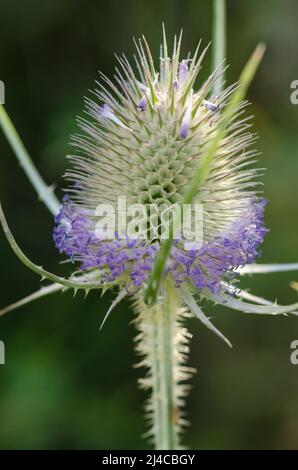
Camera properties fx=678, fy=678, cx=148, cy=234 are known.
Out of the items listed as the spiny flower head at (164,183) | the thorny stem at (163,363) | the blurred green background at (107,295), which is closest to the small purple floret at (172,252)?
the spiny flower head at (164,183)

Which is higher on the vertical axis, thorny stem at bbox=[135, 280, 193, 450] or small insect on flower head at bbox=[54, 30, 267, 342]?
small insect on flower head at bbox=[54, 30, 267, 342]

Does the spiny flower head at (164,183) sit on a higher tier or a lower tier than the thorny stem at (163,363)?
higher

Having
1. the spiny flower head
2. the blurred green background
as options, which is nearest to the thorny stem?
the spiny flower head

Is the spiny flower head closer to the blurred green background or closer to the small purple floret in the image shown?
the small purple floret

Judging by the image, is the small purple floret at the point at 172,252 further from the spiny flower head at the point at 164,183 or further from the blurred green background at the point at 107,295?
the blurred green background at the point at 107,295

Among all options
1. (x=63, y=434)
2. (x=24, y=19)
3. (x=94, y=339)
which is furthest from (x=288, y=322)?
(x=24, y=19)

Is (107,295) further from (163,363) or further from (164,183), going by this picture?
(164,183)

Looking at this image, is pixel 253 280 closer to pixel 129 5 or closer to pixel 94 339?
pixel 94 339
